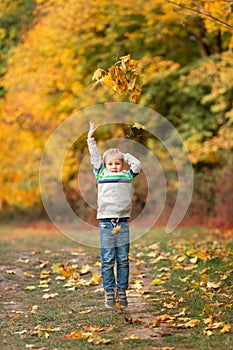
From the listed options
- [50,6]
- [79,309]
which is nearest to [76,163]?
[50,6]

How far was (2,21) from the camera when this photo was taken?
23.4 m

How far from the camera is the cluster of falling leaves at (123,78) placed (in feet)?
23.9

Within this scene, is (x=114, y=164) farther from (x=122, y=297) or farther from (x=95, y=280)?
(x=95, y=280)

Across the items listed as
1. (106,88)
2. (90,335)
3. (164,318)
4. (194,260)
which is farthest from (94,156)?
(106,88)

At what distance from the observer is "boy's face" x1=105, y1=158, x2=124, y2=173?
6750mm

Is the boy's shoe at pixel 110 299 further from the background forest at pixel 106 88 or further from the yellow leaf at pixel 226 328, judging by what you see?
the background forest at pixel 106 88

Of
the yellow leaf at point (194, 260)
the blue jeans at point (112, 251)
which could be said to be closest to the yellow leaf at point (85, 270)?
the yellow leaf at point (194, 260)

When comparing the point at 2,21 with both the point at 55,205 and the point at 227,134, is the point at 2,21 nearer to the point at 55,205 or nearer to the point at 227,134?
the point at 55,205

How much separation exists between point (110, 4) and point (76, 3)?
114 cm

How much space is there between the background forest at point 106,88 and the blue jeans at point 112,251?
11.0 meters

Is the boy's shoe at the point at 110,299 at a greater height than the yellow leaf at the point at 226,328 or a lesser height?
greater

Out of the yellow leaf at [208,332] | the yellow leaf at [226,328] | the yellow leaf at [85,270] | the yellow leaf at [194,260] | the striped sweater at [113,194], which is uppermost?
the striped sweater at [113,194]

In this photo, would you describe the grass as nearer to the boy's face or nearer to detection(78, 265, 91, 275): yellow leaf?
detection(78, 265, 91, 275): yellow leaf

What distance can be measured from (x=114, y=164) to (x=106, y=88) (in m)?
12.9
